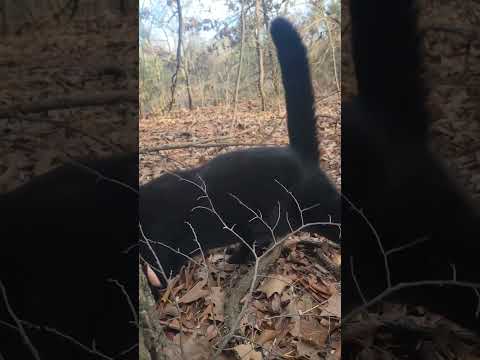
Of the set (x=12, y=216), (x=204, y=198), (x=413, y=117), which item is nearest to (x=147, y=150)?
(x=204, y=198)

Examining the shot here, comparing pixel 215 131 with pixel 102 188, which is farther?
pixel 215 131

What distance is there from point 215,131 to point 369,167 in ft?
2.48

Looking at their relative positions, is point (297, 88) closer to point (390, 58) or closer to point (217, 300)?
point (390, 58)

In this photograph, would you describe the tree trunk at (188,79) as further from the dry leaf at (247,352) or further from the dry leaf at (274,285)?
the dry leaf at (247,352)

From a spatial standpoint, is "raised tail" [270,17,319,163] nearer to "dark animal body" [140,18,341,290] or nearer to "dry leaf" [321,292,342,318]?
"dark animal body" [140,18,341,290]

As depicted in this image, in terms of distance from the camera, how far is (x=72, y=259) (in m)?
1.83

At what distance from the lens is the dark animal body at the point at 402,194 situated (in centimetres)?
185

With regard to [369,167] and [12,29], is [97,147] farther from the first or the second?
[369,167]

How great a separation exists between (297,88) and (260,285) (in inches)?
38.0

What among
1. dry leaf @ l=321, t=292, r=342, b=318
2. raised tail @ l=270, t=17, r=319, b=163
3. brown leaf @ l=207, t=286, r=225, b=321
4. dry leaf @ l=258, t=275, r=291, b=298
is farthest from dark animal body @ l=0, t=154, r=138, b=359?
dry leaf @ l=321, t=292, r=342, b=318

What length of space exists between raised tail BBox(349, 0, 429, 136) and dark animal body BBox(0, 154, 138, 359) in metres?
1.17

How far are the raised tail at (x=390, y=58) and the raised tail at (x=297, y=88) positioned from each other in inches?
9.7

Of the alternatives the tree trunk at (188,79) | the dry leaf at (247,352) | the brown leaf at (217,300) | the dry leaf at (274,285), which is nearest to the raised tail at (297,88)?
the tree trunk at (188,79)

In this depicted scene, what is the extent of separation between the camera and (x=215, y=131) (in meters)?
1.94
